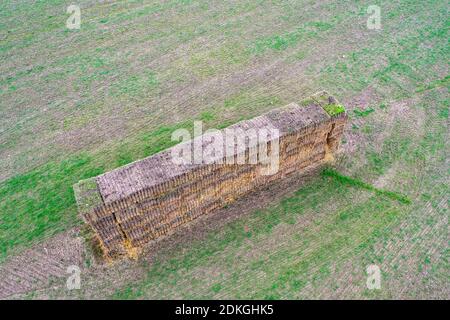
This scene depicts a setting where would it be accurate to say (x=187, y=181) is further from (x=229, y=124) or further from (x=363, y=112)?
(x=363, y=112)

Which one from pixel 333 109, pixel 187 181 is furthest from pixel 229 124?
pixel 187 181

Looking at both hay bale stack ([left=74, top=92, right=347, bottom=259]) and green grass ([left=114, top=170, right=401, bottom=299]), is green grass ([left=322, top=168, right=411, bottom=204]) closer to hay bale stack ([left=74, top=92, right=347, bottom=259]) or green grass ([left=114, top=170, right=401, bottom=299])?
green grass ([left=114, top=170, right=401, bottom=299])

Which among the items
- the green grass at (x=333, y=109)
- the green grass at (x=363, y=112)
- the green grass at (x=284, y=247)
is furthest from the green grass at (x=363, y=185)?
the green grass at (x=363, y=112)

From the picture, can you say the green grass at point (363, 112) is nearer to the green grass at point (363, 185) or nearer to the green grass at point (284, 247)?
the green grass at point (363, 185)
